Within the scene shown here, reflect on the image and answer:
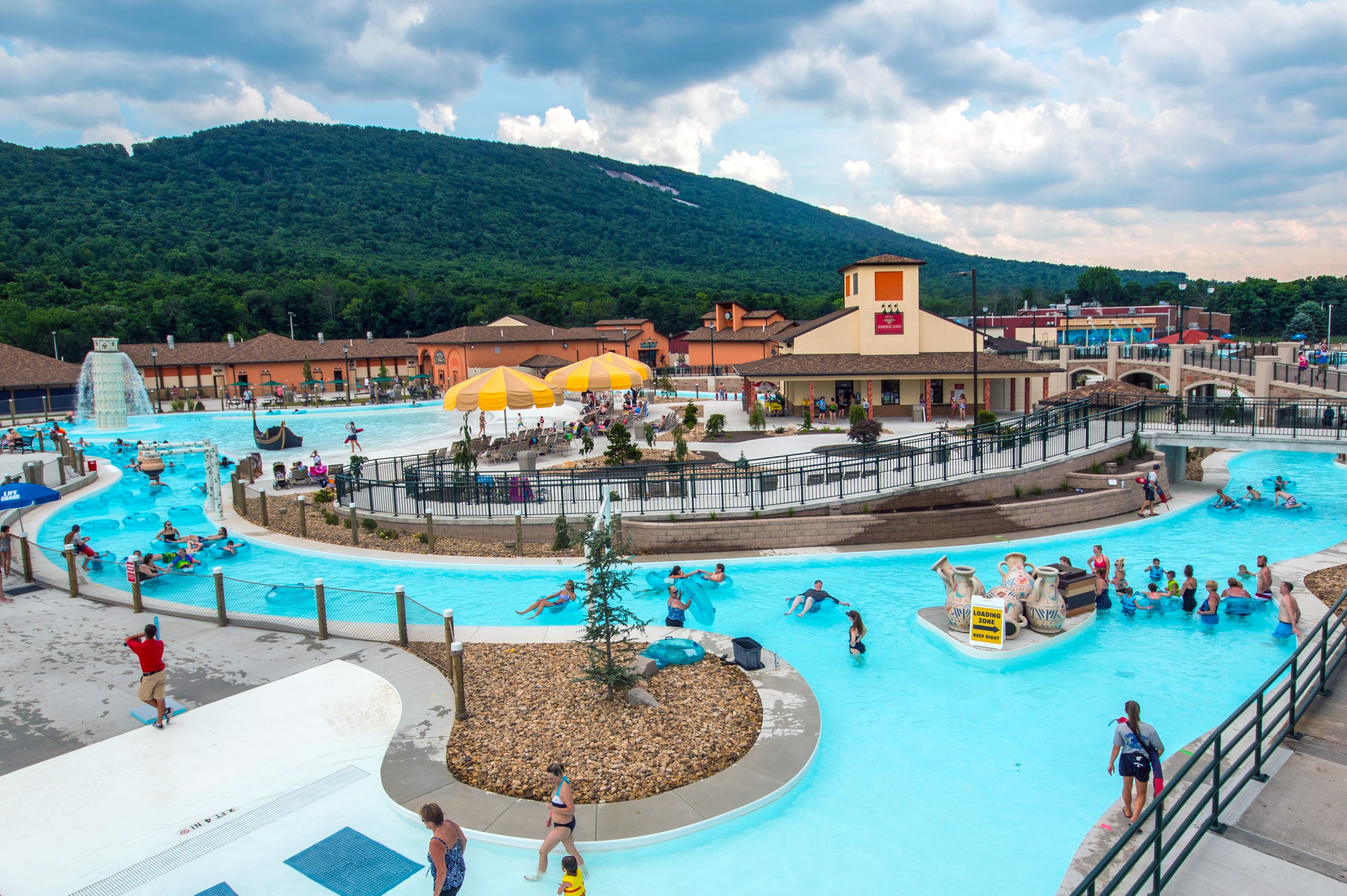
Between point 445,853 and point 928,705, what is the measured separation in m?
7.09

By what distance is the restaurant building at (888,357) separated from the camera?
37719mm

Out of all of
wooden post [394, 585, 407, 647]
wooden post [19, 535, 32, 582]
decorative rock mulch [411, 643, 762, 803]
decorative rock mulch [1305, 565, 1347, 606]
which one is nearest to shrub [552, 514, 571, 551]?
wooden post [394, 585, 407, 647]

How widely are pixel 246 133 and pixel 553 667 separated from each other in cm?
21072

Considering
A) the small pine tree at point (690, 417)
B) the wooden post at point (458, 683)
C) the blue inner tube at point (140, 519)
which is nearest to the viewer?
the wooden post at point (458, 683)

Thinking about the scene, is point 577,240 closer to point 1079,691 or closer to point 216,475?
point 216,475

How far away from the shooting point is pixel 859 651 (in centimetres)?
1257

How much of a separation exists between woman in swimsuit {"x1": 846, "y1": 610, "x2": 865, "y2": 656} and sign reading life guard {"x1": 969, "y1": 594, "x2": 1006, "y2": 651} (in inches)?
66.1

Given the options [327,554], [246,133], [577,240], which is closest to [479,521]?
[327,554]

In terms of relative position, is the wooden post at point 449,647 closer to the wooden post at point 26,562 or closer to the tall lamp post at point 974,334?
the wooden post at point 26,562

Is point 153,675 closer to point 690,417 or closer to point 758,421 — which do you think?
point 758,421

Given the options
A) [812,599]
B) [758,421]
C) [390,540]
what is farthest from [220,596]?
[758,421]

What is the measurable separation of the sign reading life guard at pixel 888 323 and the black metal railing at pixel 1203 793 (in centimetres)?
3143

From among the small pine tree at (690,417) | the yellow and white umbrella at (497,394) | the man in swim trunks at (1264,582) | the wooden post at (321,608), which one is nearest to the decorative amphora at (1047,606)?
the man in swim trunks at (1264,582)

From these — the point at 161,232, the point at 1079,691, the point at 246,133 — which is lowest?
the point at 1079,691
